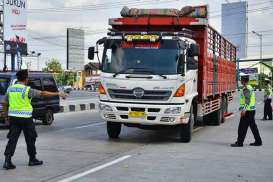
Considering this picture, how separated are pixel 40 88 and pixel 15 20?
19.2 metres

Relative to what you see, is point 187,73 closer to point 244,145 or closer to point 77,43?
point 244,145

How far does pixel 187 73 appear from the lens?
41.2 ft

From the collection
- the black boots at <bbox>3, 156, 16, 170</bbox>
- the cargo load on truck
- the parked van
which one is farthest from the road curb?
the black boots at <bbox>3, 156, 16, 170</bbox>

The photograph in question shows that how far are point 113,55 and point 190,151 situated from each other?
310cm

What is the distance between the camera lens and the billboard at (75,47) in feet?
269

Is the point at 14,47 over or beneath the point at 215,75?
over

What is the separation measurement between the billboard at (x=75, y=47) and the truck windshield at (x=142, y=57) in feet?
227

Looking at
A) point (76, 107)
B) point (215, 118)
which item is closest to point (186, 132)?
point (215, 118)

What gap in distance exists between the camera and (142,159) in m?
10.1

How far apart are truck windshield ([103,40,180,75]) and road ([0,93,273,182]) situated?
179 centimetres

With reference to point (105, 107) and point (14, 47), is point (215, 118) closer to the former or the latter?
point (105, 107)

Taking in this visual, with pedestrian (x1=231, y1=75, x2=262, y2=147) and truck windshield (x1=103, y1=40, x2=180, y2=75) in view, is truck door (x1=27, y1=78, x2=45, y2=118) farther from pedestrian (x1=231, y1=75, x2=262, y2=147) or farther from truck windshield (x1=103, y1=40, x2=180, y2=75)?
pedestrian (x1=231, y1=75, x2=262, y2=147)

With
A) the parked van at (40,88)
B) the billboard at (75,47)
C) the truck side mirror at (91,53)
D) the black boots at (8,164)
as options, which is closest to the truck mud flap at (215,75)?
the truck side mirror at (91,53)

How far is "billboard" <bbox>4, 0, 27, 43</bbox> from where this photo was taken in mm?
35375
